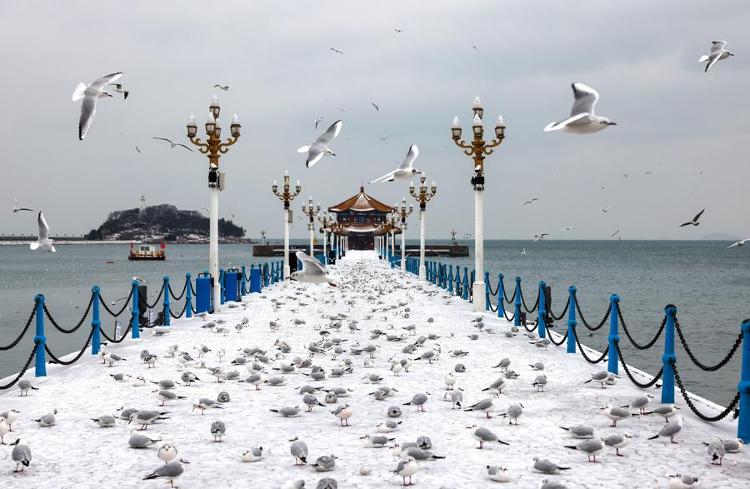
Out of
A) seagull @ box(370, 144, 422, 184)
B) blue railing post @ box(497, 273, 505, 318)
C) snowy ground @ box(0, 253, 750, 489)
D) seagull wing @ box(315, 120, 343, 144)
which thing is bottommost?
snowy ground @ box(0, 253, 750, 489)

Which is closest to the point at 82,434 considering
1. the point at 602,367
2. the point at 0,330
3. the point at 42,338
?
the point at 42,338

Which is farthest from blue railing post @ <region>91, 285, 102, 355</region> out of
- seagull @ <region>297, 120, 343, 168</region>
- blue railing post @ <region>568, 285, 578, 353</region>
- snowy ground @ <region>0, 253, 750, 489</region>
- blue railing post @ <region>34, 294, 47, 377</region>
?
blue railing post @ <region>568, 285, 578, 353</region>

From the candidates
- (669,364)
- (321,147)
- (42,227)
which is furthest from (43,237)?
(669,364)

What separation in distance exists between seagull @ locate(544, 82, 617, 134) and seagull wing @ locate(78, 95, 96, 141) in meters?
6.99

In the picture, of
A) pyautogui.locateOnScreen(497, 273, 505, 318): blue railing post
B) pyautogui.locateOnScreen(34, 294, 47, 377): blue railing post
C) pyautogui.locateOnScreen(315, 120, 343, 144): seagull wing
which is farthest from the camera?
pyautogui.locateOnScreen(497, 273, 505, 318): blue railing post

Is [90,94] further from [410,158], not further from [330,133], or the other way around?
[410,158]

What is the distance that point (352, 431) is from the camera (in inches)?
307

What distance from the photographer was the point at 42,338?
1112cm

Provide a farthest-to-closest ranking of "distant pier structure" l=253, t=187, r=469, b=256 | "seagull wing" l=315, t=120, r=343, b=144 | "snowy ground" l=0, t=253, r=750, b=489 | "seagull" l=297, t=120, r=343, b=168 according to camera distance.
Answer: "distant pier structure" l=253, t=187, r=469, b=256 → "seagull wing" l=315, t=120, r=343, b=144 → "seagull" l=297, t=120, r=343, b=168 → "snowy ground" l=0, t=253, r=750, b=489

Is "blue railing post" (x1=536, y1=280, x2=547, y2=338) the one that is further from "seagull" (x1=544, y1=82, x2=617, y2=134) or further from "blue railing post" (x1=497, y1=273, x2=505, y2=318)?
"seagull" (x1=544, y1=82, x2=617, y2=134)

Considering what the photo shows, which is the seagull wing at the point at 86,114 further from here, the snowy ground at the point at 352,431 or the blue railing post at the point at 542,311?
the blue railing post at the point at 542,311

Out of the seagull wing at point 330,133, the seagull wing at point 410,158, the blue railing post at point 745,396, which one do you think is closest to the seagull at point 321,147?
the seagull wing at point 330,133

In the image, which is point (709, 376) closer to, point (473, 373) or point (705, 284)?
point (473, 373)

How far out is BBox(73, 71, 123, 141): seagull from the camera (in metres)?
10.7
